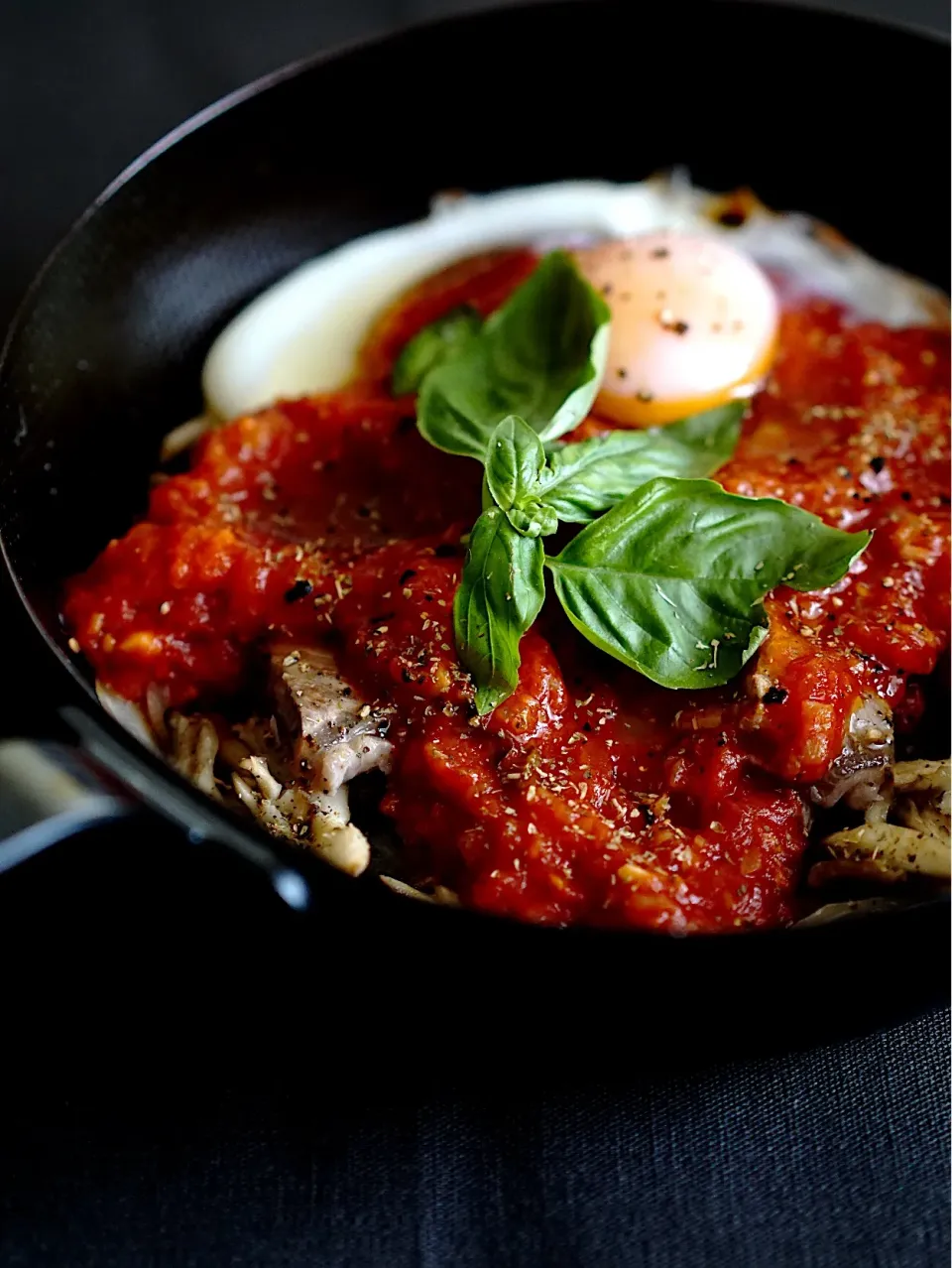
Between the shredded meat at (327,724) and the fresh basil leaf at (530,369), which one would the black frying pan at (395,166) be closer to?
the shredded meat at (327,724)

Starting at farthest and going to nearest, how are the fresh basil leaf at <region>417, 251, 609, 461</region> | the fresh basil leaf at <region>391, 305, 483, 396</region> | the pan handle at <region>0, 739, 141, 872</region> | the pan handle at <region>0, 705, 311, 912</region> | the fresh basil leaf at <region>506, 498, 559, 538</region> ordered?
the fresh basil leaf at <region>391, 305, 483, 396</region> → the fresh basil leaf at <region>417, 251, 609, 461</region> → the fresh basil leaf at <region>506, 498, 559, 538</region> → the pan handle at <region>0, 739, 141, 872</region> → the pan handle at <region>0, 705, 311, 912</region>

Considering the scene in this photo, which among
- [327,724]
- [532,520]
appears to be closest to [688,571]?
[532,520]

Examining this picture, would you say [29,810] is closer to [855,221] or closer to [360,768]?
[360,768]

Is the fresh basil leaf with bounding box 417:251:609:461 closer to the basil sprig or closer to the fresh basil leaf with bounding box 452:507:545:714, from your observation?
the basil sprig

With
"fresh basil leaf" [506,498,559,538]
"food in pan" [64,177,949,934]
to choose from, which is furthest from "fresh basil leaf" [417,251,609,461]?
"fresh basil leaf" [506,498,559,538]

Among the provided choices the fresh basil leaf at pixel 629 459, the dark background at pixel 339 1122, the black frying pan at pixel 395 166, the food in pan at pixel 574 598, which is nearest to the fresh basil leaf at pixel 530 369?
the food in pan at pixel 574 598
